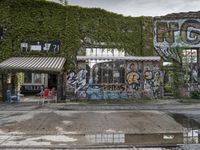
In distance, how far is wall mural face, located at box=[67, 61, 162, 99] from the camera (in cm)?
3416

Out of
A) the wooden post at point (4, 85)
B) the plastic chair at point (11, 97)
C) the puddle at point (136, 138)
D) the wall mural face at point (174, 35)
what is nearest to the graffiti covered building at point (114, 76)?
the wall mural face at point (174, 35)

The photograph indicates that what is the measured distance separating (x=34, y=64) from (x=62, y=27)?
16.9 feet

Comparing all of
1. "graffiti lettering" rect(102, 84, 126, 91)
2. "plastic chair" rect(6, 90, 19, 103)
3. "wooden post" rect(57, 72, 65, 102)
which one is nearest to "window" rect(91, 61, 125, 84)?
"graffiti lettering" rect(102, 84, 126, 91)

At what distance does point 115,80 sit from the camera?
114ft

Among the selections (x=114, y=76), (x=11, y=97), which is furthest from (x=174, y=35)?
(x=11, y=97)

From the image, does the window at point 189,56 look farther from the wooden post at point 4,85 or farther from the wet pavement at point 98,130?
the wooden post at point 4,85

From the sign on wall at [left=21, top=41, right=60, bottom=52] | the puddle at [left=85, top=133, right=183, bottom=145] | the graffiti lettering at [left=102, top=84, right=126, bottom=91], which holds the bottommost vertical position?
the puddle at [left=85, top=133, right=183, bottom=145]

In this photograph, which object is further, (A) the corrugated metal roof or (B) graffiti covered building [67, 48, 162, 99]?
(B) graffiti covered building [67, 48, 162, 99]

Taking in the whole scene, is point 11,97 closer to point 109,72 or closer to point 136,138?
point 109,72

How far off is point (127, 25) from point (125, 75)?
4441 mm

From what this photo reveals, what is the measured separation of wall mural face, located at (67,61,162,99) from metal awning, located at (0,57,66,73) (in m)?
2.26

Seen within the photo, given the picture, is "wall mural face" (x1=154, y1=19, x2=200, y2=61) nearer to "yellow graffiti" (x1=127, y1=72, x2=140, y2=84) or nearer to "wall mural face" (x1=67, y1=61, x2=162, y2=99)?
"wall mural face" (x1=67, y1=61, x2=162, y2=99)

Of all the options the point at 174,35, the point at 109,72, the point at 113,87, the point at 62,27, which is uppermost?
the point at 62,27

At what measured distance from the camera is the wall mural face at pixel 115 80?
34.2m
